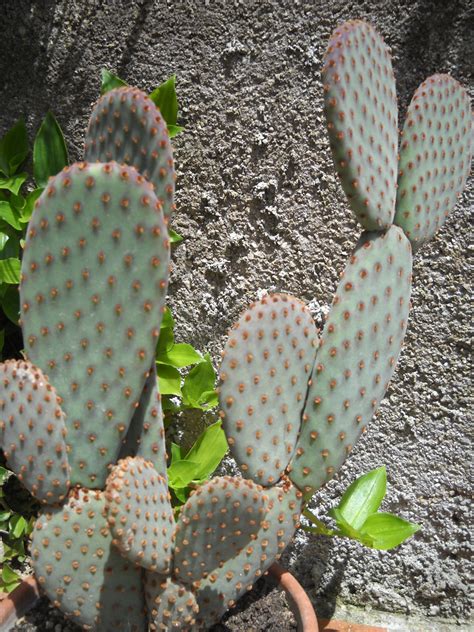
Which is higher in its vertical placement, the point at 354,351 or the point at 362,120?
the point at 362,120

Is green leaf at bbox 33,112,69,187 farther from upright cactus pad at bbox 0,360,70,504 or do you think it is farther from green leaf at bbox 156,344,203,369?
upright cactus pad at bbox 0,360,70,504

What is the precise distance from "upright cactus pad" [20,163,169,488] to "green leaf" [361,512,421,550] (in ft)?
1.83

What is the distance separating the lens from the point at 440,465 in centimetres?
140

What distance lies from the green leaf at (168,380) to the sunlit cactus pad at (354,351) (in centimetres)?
45

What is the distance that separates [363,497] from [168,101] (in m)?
0.88

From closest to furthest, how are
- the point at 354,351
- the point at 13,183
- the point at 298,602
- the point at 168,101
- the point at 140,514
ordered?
the point at 140,514 → the point at 354,351 → the point at 298,602 → the point at 168,101 → the point at 13,183

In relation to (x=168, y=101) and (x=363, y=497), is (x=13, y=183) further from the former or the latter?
(x=363, y=497)

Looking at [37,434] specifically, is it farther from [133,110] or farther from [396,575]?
[396,575]

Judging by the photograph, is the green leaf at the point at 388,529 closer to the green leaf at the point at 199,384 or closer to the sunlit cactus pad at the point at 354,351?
the sunlit cactus pad at the point at 354,351

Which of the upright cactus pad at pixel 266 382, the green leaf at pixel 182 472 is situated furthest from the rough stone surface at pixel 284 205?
the upright cactus pad at pixel 266 382

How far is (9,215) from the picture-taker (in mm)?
1414

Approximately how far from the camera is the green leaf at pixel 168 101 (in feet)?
4.33

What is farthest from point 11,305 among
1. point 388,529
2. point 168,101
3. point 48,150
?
point 388,529

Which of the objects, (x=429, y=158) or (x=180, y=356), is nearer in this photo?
(x=429, y=158)
